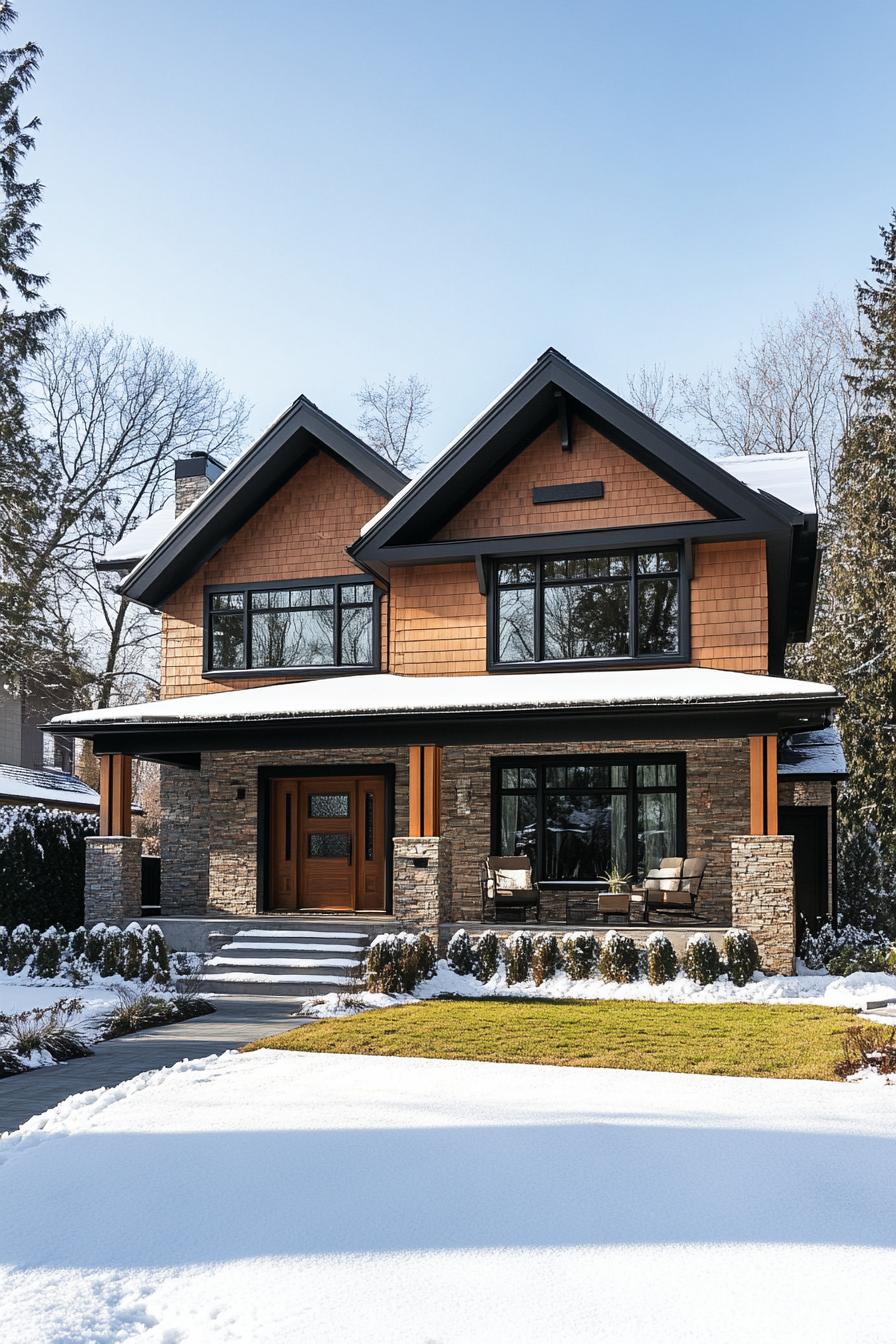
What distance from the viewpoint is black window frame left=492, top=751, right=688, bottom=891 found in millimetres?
16312

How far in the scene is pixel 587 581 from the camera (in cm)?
1658

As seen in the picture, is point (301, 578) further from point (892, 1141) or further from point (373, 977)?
point (892, 1141)

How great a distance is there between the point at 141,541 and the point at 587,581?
874 cm

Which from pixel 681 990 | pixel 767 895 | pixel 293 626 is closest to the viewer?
pixel 681 990

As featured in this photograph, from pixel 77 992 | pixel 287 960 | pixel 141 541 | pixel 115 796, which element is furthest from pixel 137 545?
pixel 77 992

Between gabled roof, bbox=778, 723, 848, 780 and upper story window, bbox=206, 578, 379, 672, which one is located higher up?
upper story window, bbox=206, 578, 379, 672

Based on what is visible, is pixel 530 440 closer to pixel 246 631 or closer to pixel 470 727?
pixel 470 727

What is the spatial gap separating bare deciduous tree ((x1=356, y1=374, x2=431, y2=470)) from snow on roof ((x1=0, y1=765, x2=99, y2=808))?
14.7 m

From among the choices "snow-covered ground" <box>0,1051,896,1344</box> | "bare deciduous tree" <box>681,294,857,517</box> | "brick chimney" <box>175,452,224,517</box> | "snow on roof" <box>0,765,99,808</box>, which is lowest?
"snow-covered ground" <box>0,1051,896,1344</box>

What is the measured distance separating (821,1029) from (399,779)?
27.1ft

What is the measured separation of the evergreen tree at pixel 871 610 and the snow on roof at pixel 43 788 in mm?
17349

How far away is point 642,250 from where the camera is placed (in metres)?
17.5

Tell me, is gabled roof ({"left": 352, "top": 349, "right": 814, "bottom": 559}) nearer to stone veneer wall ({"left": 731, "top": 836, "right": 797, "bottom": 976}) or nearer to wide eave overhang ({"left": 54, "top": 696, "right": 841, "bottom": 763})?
wide eave overhang ({"left": 54, "top": 696, "right": 841, "bottom": 763})

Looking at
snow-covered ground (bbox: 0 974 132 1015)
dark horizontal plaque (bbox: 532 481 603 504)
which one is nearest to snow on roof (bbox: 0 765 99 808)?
snow-covered ground (bbox: 0 974 132 1015)
